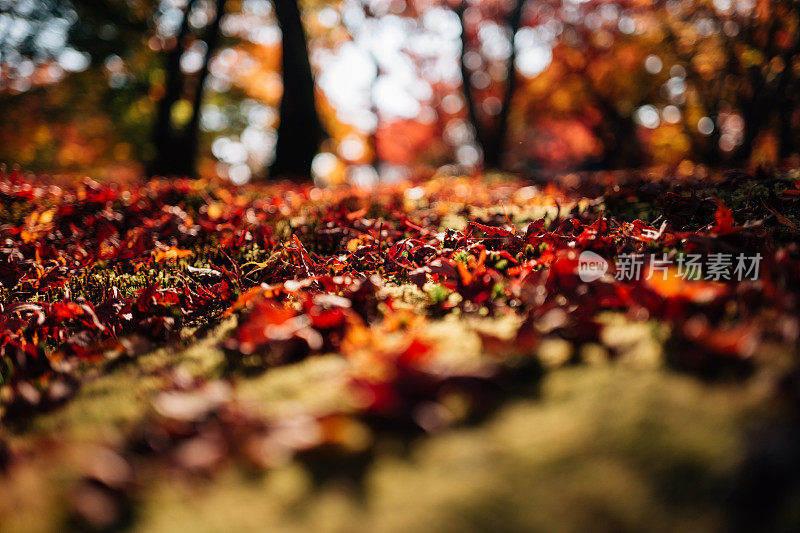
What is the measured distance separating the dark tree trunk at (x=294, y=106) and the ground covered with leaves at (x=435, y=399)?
6501 millimetres

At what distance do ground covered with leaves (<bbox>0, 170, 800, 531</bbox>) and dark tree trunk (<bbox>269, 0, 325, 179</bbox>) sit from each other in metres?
6.50

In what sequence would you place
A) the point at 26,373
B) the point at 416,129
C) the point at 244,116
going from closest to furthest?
the point at 26,373
the point at 244,116
the point at 416,129

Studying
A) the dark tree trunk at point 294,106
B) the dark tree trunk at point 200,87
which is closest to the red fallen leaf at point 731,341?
the dark tree trunk at point 294,106

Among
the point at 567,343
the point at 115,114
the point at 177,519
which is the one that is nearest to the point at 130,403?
the point at 177,519

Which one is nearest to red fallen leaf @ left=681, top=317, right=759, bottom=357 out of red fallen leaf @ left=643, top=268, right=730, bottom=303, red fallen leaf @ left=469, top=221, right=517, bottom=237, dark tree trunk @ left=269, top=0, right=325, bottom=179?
red fallen leaf @ left=643, top=268, right=730, bottom=303

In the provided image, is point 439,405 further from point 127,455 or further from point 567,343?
point 127,455

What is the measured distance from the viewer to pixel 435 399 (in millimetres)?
1019

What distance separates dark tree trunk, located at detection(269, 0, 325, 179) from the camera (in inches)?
325

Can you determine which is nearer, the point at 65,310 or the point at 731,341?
the point at 731,341

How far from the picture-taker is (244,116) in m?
23.8

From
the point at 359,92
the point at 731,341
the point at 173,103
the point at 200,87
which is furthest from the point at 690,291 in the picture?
the point at 359,92

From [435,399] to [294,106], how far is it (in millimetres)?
8163

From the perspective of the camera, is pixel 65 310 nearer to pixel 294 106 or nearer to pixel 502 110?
pixel 294 106

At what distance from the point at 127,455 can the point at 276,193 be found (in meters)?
3.93
